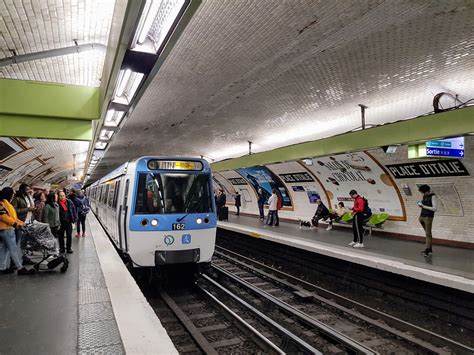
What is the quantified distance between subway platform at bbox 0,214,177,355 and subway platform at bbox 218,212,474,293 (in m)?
4.81

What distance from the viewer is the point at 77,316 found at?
4227mm

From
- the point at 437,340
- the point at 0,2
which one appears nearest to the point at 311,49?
the point at 0,2

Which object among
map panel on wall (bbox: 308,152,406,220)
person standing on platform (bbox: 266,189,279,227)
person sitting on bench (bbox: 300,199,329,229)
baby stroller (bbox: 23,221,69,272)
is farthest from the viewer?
person standing on platform (bbox: 266,189,279,227)

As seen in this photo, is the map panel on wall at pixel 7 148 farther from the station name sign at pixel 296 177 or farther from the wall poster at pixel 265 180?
the station name sign at pixel 296 177

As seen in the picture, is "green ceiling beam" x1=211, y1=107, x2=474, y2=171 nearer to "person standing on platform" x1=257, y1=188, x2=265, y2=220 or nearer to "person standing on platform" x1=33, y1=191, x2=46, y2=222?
"person standing on platform" x1=33, y1=191, x2=46, y2=222

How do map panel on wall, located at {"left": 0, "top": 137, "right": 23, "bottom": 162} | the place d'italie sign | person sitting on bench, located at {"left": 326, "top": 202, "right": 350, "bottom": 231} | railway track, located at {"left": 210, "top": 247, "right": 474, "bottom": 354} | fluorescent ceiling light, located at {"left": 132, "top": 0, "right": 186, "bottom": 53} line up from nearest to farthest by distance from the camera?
fluorescent ceiling light, located at {"left": 132, "top": 0, "right": 186, "bottom": 53}, railway track, located at {"left": 210, "top": 247, "right": 474, "bottom": 354}, the place d'italie sign, map panel on wall, located at {"left": 0, "top": 137, "right": 23, "bottom": 162}, person sitting on bench, located at {"left": 326, "top": 202, "right": 350, "bottom": 231}

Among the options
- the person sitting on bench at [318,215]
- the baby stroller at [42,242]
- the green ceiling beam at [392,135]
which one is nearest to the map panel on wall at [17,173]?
the baby stroller at [42,242]

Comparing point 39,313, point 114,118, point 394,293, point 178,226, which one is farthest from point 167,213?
point 394,293

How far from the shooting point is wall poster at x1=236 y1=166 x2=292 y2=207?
15489mm

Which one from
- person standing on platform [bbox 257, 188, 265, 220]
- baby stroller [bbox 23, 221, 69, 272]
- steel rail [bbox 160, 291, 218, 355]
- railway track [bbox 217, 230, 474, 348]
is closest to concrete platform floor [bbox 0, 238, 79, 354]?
baby stroller [bbox 23, 221, 69, 272]

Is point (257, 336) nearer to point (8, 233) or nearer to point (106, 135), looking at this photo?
point (8, 233)

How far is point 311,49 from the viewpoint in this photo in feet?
15.8

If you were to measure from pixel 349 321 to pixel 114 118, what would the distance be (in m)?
6.05

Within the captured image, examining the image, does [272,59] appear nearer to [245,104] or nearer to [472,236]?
[245,104]
